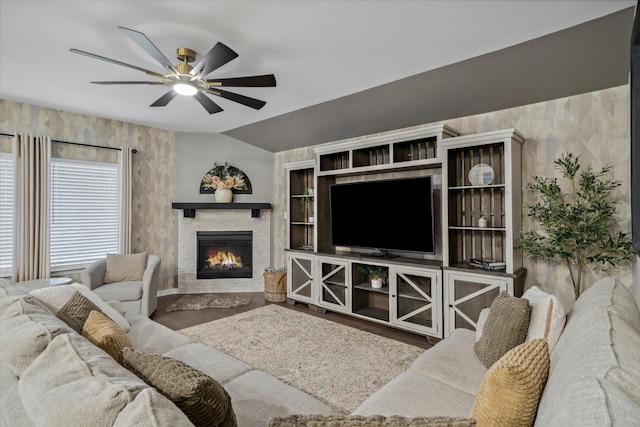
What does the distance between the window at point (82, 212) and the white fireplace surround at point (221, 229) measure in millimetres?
984

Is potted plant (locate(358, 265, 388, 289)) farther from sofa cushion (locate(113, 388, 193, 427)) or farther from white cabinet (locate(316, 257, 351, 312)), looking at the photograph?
sofa cushion (locate(113, 388, 193, 427))

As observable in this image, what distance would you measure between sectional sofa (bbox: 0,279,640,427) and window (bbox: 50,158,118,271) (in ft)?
9.35

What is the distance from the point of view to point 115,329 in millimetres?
1608

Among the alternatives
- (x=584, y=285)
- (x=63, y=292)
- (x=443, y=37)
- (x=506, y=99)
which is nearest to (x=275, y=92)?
(x=443, y=37)

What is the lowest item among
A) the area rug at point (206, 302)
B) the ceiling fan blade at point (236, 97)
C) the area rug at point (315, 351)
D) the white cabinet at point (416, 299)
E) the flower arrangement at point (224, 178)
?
the area rug at point (315, 351)

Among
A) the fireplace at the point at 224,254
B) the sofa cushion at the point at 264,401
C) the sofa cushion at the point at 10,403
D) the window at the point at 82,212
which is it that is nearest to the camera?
the sofa cushion at the point at 10,403

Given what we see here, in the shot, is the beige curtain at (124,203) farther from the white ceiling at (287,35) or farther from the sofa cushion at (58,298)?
the sofa cushion at (58,298)

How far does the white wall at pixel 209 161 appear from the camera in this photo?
214 inches

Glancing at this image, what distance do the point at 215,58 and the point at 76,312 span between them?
1.78m

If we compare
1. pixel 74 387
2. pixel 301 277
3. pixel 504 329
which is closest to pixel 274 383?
pixel 74 387

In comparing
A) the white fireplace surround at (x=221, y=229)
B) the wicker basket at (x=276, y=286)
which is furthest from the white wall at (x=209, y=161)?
the wicker basket at (x=276, y=286)

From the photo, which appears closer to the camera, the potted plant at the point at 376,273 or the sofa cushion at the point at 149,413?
the sofa cushion at the point at 149,413

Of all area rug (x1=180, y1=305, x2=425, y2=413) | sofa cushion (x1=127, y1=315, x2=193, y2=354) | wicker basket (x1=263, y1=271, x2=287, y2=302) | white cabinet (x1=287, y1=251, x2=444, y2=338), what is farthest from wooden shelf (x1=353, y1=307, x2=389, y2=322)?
sofa cushion (x1=127, y1=315, x2=193, y2=354)

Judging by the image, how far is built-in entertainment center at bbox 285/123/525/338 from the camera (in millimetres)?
3127
